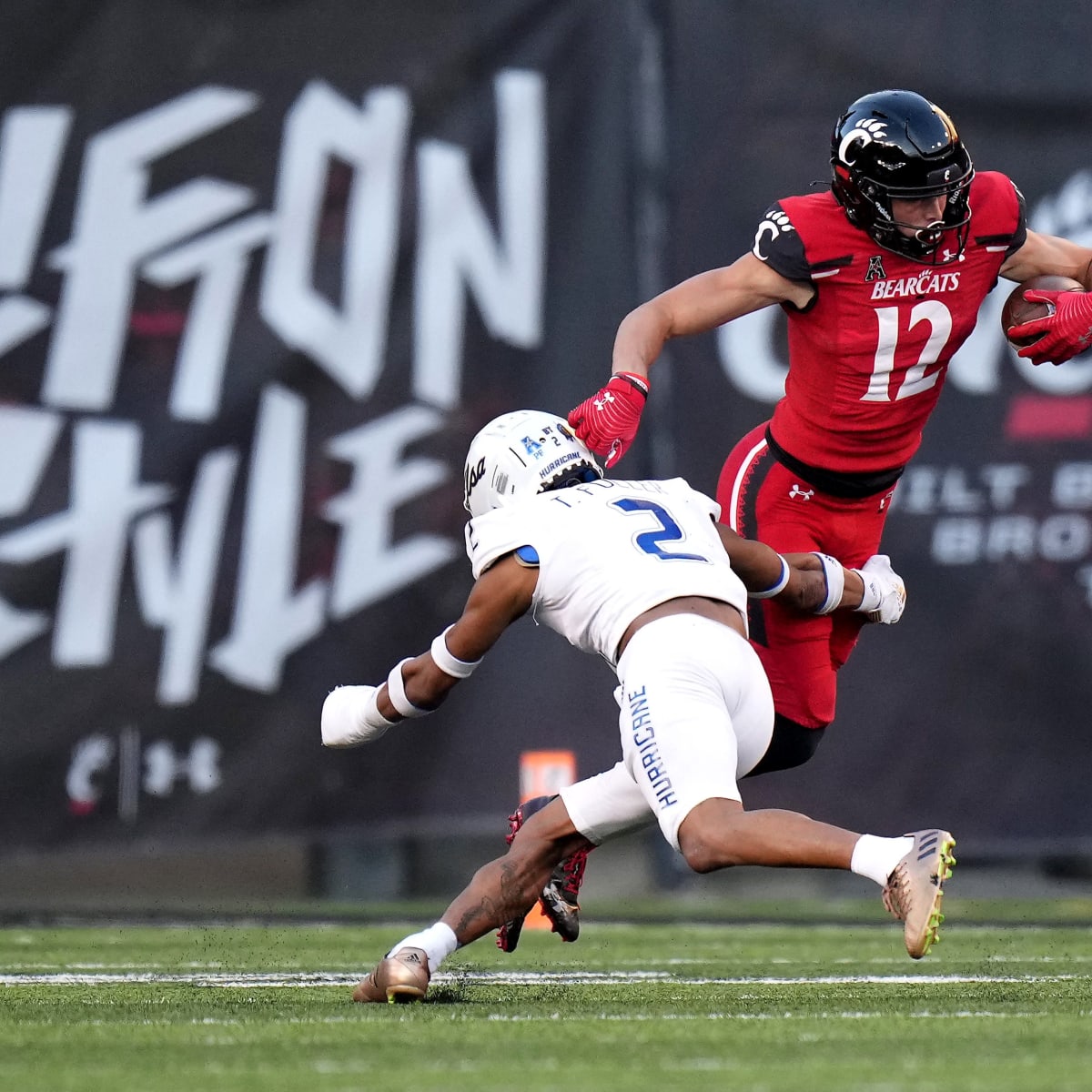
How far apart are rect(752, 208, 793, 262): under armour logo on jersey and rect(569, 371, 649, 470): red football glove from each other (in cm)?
57

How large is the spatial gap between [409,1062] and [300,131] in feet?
16.7

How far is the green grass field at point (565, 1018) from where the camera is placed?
3.03 meters

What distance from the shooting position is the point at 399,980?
420 centimetres

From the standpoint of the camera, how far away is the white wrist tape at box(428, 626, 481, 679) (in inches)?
176

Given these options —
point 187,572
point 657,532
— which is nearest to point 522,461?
point 657,532

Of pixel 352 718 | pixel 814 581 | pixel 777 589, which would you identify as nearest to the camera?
pixel 352 718

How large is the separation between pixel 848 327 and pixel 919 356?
8.0 inches

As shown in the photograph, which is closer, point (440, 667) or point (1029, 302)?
point (440, 667)

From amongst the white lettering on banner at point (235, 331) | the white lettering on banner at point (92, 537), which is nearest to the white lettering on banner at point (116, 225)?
the white lettering on banner at point (235, 331)

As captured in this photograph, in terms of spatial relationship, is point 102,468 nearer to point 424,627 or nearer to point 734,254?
point 424,627

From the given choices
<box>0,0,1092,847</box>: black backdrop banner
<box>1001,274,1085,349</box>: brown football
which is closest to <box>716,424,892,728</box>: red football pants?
<box>1001,274,1085,349</box>: brown football

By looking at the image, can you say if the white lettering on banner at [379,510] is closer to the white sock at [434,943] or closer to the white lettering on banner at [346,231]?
the white lettering on banner at [346,231]

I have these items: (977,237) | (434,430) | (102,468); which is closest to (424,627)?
(434,430)

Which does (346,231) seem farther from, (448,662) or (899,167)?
(448,662)
